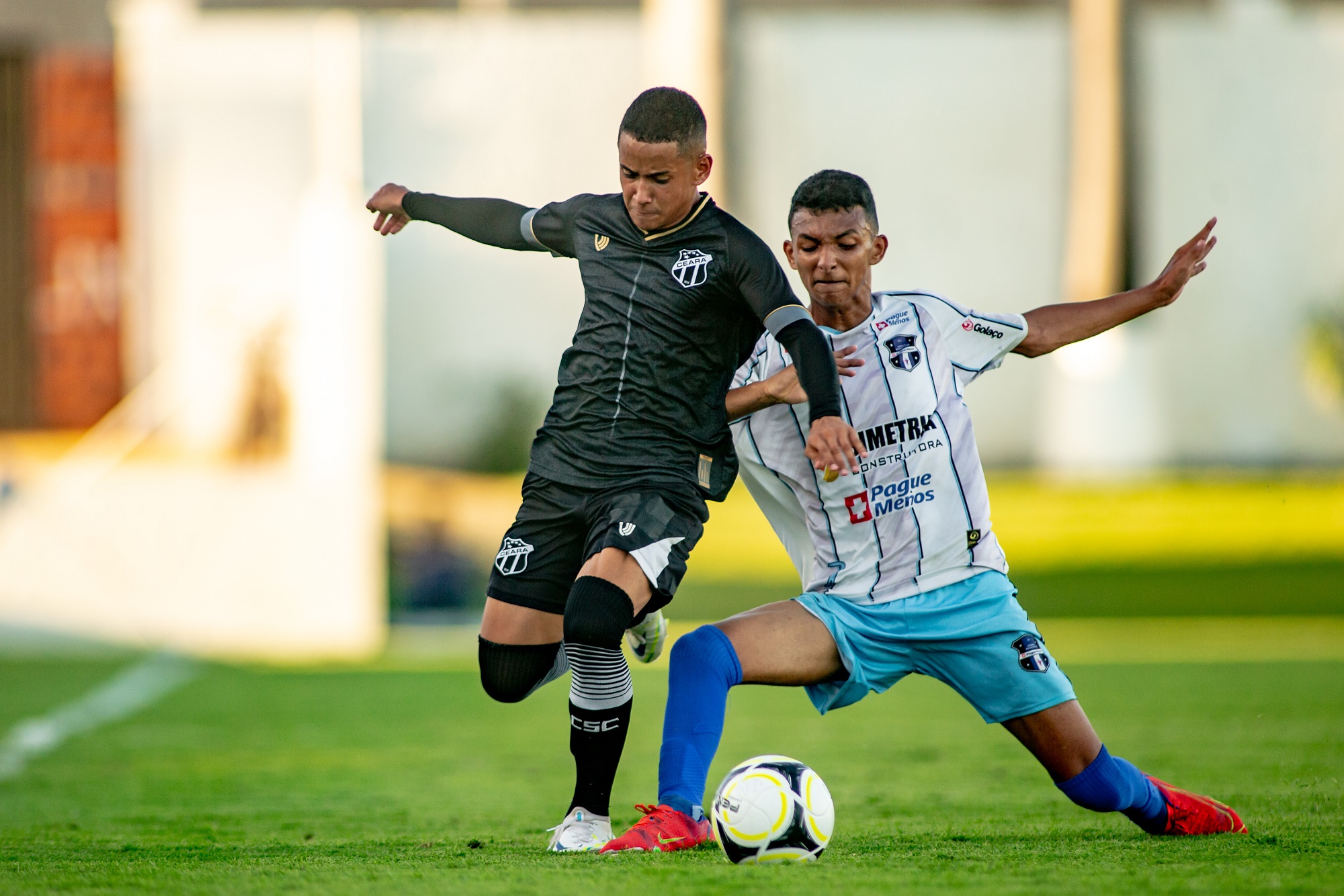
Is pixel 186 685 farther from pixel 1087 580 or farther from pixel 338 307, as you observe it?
pixel 1087 580

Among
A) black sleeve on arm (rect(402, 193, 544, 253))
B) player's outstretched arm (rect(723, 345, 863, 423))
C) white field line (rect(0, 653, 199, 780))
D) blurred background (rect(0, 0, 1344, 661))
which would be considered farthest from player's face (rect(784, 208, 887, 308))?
blurred background (rect(0, 0, 1344, 661))

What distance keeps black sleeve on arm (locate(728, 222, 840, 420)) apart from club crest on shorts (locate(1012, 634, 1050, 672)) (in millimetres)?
815

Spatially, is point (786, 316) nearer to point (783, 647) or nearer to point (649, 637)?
point (783, 647)

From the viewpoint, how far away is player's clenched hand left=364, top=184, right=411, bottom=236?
4.09 metres

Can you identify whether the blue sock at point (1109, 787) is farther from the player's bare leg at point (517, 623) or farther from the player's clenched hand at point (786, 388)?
the player's bare leg at point (517, 623)

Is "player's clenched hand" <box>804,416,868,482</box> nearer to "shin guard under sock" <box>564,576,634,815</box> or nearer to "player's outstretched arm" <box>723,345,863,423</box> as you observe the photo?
"player's outstretched arm" <box>723,345,863,423</box>

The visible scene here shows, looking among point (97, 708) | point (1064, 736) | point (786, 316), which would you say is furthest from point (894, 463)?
point (97, 708)

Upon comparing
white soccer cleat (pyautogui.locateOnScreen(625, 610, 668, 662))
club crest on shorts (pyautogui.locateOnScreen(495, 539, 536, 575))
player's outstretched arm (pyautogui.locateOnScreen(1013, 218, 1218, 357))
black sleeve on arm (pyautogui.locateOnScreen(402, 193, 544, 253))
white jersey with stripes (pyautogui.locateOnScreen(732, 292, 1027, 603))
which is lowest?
white soccer cleat (pyautogui.locateOnScreen(625, 610, 668, 662))

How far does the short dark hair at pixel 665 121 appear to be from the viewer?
347 centimetres

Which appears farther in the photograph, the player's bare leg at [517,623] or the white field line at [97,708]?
the white field line at [97,708]

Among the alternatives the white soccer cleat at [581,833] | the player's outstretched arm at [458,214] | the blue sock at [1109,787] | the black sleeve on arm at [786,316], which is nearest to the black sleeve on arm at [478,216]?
the player's outstretched arm at [458,214]

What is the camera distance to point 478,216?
3.97 m

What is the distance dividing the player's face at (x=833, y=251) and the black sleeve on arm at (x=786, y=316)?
82 mm

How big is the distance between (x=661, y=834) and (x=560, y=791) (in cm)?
189
